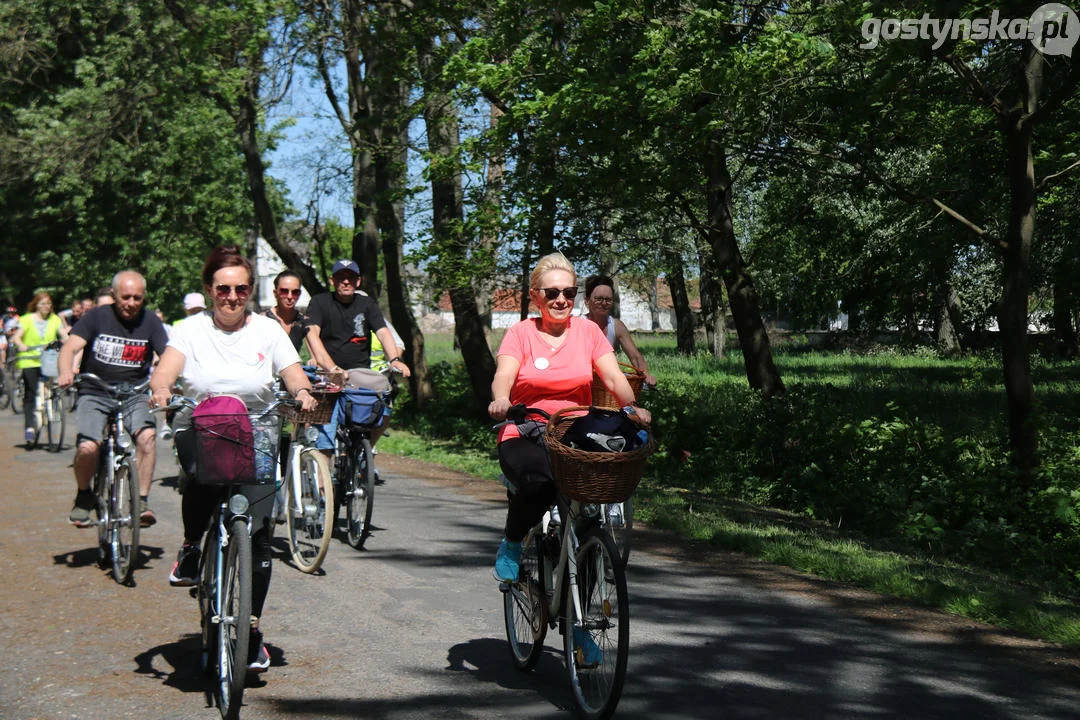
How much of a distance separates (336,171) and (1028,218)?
14.5 m

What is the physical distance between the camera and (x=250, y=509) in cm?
528

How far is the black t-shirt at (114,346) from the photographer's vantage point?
841 cm

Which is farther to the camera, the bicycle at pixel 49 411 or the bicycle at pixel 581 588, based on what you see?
the bicycle at pixel 49 411

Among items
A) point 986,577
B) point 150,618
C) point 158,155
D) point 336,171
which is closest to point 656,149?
point 986,577

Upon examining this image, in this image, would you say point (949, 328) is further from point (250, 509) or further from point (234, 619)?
point (234, 619)

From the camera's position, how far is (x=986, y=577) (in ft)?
29.6

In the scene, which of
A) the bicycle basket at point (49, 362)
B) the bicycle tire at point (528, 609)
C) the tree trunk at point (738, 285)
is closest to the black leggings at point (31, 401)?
the bicycle basket at point (49, 362)

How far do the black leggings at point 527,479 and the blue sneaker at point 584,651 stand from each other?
67 centimetres

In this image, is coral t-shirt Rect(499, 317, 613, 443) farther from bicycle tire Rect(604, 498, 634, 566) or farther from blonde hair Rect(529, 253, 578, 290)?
bicycle tire Rect(604, 498, 634, 566)

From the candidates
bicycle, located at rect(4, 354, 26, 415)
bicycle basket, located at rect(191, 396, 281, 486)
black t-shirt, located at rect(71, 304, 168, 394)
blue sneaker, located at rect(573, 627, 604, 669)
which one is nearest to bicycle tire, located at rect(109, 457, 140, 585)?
black t-shirt, located at rect(71, 304, 168, 394)

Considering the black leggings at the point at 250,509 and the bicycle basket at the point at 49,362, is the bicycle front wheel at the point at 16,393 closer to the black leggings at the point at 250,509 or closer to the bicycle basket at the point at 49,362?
the bicycle basket at the point at 49,362

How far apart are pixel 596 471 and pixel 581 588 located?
0.58 m

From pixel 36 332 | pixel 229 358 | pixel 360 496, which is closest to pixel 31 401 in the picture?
A: pixel 36 332

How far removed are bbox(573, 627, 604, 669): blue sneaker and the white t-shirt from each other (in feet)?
6.22
